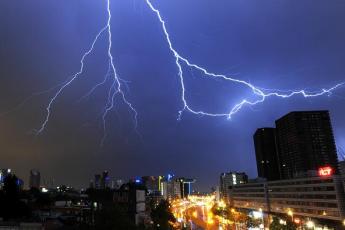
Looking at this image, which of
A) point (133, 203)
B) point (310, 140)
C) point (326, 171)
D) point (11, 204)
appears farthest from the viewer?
point (310, 140)

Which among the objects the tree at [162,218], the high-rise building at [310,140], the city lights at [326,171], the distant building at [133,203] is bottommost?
the tree at [162,218]

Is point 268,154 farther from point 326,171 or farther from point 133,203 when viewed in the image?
point 133,203

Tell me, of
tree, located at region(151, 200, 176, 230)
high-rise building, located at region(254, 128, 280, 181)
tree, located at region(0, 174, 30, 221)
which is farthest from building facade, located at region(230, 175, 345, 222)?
high-rise building, located at region(254, 128, 280, 181)

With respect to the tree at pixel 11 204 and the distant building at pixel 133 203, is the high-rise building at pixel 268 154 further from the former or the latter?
the tree at pixel 11 204

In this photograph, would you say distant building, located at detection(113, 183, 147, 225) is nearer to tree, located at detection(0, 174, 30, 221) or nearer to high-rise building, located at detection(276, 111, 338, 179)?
tree, located at detection(0, 174, 30, 221)

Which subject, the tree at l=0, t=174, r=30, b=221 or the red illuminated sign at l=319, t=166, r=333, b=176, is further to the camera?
the red illuminated sign at l=319, t=166, r=333, b=176

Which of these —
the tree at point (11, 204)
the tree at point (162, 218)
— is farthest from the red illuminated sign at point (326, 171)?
the tree at point (11, 204)

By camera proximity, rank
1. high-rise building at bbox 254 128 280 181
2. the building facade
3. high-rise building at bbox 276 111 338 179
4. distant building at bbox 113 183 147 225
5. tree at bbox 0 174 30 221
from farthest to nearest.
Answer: high-rise building at bbox 254 128 280 181 < high-rise building at bbox 276 111 338 179 < distant building at bbox 113 183 147 225 < the building facade < tree at bbox 0 174 30 221

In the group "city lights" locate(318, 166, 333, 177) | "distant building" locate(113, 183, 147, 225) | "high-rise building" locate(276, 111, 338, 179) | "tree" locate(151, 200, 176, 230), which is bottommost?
"tree" locate(151, 200, 176, 230)

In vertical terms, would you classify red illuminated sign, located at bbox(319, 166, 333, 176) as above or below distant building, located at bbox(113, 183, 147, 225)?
above

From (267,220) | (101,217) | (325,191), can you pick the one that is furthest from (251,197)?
(101,217)

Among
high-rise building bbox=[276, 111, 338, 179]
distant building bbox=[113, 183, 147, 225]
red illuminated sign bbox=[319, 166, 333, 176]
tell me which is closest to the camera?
red illuminated sign bbox=[319, 166, 333, 176]

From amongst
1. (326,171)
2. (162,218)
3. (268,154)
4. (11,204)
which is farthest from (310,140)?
(11,204)
